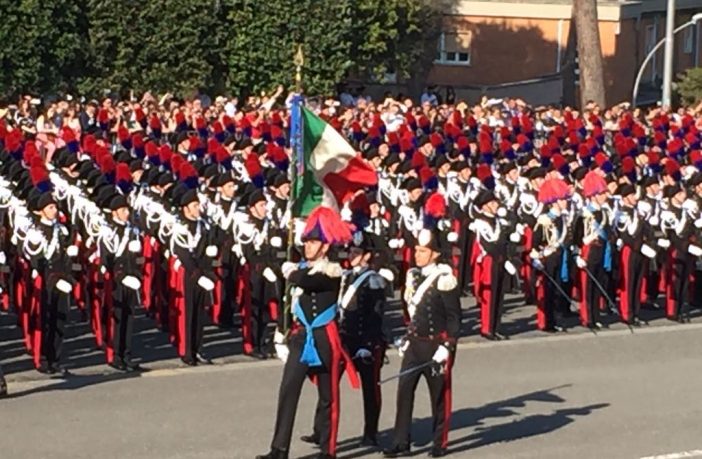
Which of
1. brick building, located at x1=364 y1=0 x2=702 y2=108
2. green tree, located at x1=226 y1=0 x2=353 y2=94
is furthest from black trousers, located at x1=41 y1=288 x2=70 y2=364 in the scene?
brick building, located at x1=364 y1=0 x2=702 y2=108

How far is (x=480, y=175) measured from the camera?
2153 cm

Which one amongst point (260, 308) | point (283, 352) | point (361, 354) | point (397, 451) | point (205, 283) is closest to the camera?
point (283, 352)

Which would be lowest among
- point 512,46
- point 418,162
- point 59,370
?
point 59,370

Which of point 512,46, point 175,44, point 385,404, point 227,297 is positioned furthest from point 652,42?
point 385,404

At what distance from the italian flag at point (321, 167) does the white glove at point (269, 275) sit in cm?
291

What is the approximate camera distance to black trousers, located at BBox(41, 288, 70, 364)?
54.9ft

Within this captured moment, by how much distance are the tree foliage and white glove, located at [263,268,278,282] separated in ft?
56.1

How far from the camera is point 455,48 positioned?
51.7 metres

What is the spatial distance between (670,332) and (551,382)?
3872mm

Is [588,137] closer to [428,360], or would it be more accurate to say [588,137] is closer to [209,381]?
[209,381]

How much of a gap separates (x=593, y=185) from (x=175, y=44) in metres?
16.6

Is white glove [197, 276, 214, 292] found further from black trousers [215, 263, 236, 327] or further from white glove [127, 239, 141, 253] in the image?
black trousers [215, 263, 236, 327]

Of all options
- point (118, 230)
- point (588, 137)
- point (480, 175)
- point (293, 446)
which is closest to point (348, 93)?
point (588, 137)

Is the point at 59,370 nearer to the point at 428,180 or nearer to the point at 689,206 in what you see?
the point at 428,180
